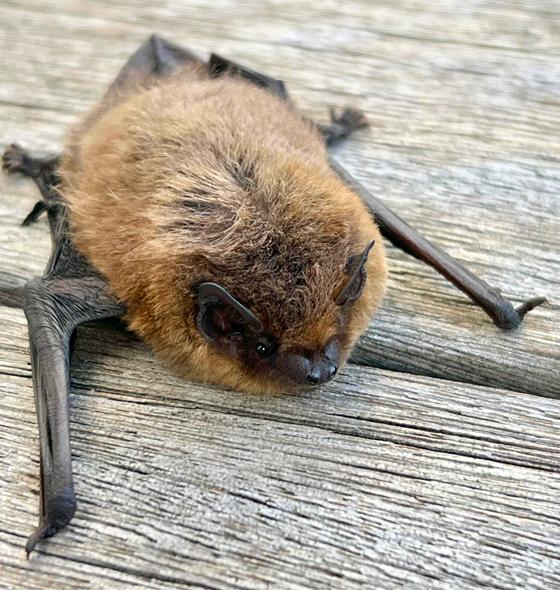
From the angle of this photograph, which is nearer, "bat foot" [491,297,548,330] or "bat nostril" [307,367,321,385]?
"bat nostril" [307,367,321,385]

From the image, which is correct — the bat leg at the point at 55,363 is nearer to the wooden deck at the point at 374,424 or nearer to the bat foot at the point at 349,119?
the wooden deck at the point at 374,424

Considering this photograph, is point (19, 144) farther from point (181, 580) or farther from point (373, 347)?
point (181, 580)

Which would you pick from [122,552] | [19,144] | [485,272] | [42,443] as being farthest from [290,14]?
[122,552]

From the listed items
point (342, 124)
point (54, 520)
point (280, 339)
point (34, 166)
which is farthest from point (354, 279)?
point (34, 166)

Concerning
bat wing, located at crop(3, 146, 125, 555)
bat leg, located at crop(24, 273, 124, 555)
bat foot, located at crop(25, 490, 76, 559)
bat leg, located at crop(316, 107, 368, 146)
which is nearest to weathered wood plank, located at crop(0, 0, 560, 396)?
bat leg, located at crop(316, 107, 368, 146)

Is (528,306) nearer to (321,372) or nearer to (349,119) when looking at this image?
(321,372)

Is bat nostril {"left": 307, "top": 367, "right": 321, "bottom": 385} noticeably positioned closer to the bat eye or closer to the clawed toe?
the bat eye
